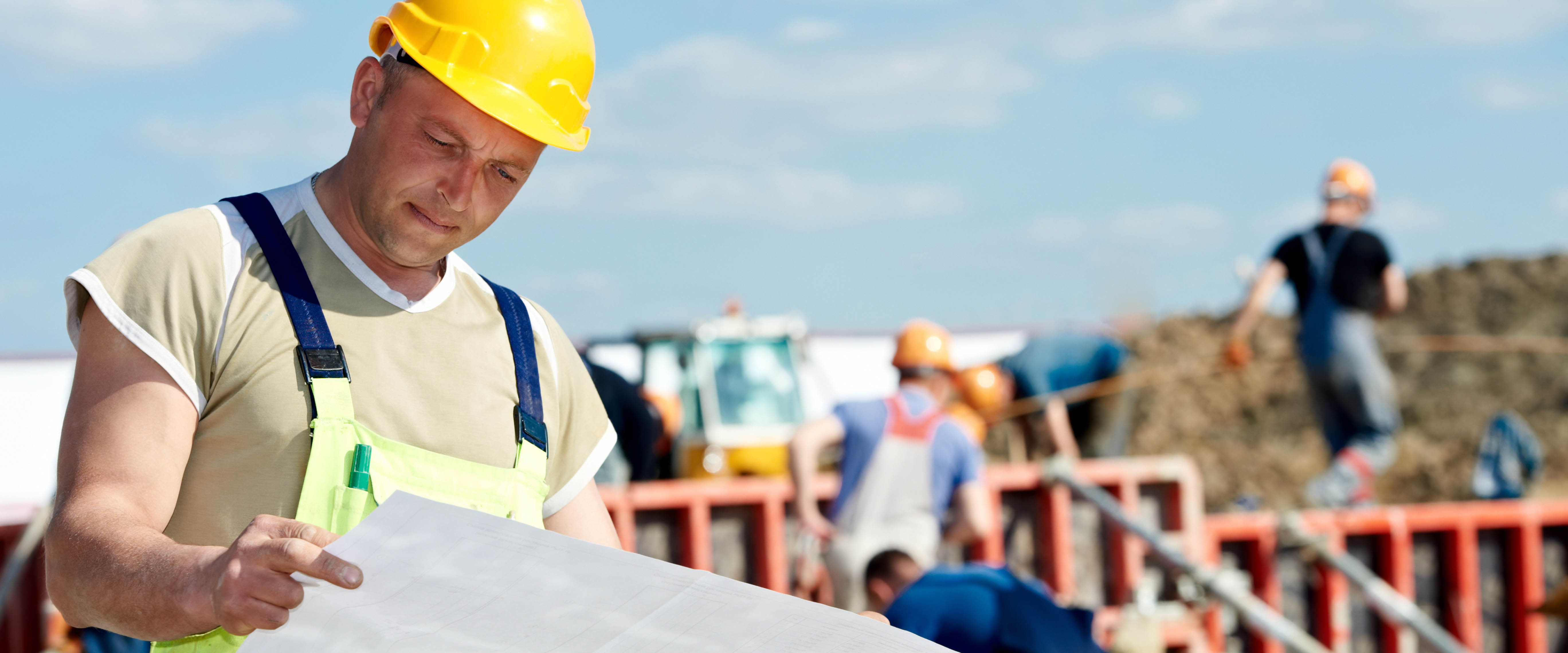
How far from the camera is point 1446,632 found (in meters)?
6.78

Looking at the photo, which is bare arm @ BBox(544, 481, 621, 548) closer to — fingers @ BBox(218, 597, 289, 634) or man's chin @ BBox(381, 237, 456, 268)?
man's chin @ BBox(381, 237, 456, 268)

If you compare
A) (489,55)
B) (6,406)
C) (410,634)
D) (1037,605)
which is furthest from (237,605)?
(6,406)

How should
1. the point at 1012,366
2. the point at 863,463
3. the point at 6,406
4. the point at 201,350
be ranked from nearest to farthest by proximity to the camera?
the point at 201,350
the point at 863,463
the point at 1012,366
the point at 6,406

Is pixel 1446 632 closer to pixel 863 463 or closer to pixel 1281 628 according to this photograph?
pixel 1281 628

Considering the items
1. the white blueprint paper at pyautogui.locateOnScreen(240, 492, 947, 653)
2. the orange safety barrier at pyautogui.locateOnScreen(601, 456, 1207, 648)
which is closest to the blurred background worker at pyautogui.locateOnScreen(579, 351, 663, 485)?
the orange safety barrier at pyautogui.locateOnScreen(601, 456, 1207, 648)

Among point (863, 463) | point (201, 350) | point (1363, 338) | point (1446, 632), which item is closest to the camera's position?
point (201, 350)

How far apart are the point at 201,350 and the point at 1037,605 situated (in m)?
2.58

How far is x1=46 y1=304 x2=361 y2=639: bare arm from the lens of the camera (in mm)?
1224

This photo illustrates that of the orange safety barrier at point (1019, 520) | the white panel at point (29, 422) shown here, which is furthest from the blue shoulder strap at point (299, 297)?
the white panel at point (29, 422)

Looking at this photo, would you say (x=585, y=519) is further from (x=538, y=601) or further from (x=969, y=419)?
(x=969, y=419)

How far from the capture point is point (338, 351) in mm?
1572

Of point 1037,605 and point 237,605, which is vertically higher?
point 237,605

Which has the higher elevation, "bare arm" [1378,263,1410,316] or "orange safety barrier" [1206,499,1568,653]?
"bare arm" [1378,263,1410,316]

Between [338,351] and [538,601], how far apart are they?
1.52 feet
